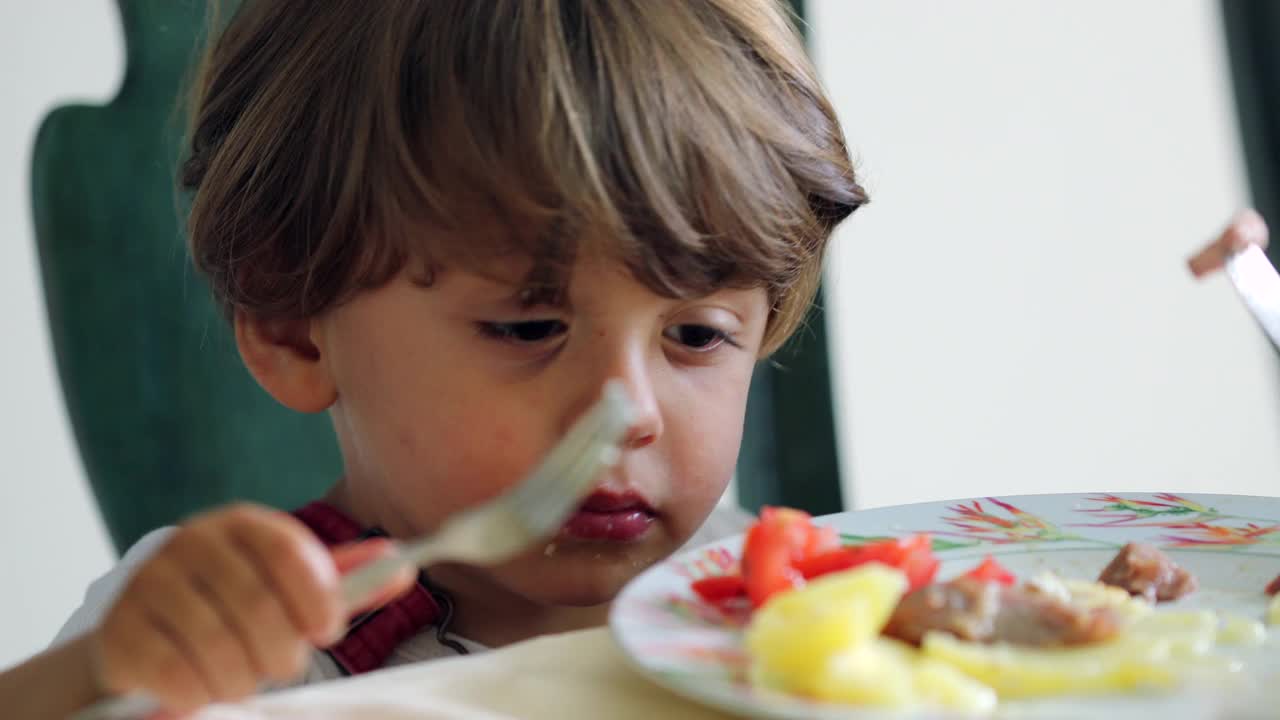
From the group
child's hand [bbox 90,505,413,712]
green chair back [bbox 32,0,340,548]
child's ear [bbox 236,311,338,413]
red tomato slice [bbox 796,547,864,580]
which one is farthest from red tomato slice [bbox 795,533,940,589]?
green chair back [bbox 32,0,340,548]

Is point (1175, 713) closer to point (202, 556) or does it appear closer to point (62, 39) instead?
point (202, 556)

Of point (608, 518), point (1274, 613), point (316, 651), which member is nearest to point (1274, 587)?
point (1274, 613)

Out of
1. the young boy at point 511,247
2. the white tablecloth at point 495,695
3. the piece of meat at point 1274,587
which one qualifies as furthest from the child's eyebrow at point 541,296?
the piece of meat at point 1274,587

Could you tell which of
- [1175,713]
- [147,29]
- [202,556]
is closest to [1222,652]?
[1175,713]

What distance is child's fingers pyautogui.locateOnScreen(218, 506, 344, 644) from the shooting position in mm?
481

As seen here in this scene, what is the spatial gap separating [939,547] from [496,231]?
368 millimetres

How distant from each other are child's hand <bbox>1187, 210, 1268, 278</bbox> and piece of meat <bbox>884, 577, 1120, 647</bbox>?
51 centimetres

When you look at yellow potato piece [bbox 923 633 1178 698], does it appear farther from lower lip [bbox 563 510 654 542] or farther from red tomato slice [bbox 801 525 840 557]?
lower lip [bbox 563 510 654 542]

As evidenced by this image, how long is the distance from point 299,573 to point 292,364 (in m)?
0.64

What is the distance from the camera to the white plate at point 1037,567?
0.46 metres

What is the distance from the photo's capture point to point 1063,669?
475mm

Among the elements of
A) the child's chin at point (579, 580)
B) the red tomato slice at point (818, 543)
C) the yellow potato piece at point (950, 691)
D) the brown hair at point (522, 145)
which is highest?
the brown hair at point (522, 145)

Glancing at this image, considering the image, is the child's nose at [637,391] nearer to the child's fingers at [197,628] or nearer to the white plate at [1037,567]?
the white plate at [1037,567]

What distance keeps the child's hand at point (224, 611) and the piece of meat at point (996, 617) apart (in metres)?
0.20
